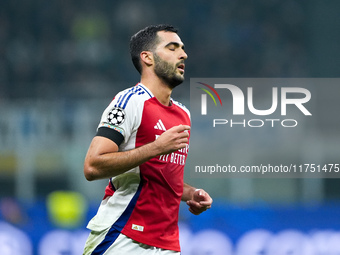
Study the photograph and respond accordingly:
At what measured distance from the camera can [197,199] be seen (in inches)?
147

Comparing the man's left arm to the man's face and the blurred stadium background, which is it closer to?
the man's face

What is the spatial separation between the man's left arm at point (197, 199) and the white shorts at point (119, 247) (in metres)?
0.40

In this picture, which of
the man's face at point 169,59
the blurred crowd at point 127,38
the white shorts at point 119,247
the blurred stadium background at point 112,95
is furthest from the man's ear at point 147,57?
Result: the blurred crowd at point 127,38

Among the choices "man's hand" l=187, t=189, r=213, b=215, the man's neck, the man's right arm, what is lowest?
"man's hand" l=187, t=189, r=213, b=215

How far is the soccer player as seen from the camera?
3186 mm

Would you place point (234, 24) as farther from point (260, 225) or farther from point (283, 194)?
point (260, 225)

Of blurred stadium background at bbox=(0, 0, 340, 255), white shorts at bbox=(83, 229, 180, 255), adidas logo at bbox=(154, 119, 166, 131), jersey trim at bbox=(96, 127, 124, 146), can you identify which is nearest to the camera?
jersey trim at bbox=(96, 127, 124, 146)

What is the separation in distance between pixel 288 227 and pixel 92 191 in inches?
96.7

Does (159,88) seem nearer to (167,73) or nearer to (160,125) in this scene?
(167,73)

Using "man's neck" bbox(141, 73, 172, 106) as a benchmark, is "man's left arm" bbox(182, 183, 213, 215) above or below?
below

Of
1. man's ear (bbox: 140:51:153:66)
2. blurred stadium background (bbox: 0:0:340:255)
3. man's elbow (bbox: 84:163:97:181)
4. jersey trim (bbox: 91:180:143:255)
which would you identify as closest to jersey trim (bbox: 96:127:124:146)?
man's elbow (bbox: 84:163:97:181)

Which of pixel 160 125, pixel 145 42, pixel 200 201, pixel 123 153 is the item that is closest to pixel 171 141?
pixel 123 153

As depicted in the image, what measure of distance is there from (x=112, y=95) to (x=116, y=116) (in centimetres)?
551

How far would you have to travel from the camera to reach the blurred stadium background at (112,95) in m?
7.32
